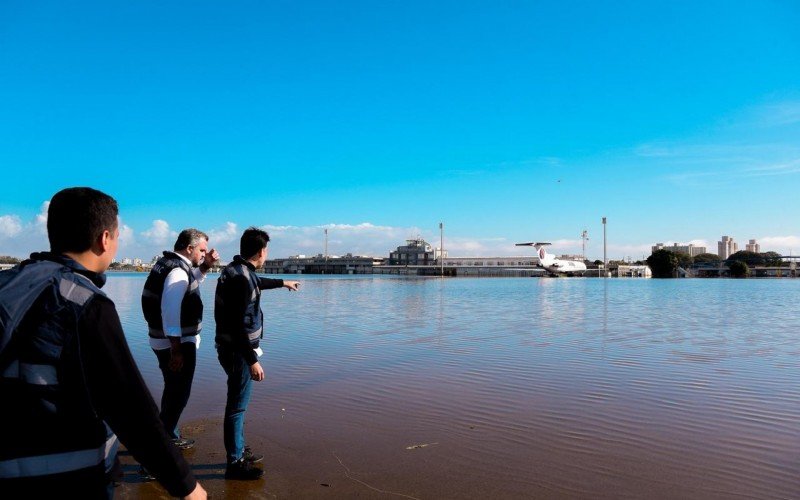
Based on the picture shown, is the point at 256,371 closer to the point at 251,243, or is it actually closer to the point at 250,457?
the point at 250,457

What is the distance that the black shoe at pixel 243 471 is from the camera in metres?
4.74

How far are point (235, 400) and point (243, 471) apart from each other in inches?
23.6

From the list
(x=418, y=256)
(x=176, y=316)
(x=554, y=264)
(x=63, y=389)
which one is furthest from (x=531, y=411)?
(x=418, y=256)

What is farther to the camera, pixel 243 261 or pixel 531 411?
pixel 531 411

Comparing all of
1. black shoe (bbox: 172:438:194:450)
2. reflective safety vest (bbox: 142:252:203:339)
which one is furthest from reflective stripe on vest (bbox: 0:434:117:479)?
black shoe (bbox: 172:438:194:450)

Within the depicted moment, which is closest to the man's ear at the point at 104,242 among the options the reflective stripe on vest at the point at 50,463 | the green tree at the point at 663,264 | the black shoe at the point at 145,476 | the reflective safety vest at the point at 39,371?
the reflective safety vest at the point at 39,371

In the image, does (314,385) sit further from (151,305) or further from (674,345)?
(674,345)

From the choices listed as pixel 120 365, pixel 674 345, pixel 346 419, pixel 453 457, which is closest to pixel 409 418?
pixel 346 419

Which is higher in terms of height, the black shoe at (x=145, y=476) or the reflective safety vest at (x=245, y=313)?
the reflective safety vest at (x=245, y=313)

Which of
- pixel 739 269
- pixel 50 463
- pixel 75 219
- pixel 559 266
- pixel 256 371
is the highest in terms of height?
pixel 559 266

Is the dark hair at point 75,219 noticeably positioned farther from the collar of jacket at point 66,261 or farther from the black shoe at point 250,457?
the black shoe at point 250,457

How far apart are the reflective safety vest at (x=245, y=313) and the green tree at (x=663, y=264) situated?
147 m

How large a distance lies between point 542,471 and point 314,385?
4670 mm

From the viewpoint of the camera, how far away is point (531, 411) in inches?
275
